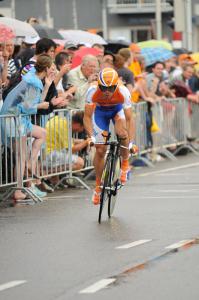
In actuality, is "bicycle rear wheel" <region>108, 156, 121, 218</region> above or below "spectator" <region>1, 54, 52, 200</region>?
below

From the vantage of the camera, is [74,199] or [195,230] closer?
[195,230]

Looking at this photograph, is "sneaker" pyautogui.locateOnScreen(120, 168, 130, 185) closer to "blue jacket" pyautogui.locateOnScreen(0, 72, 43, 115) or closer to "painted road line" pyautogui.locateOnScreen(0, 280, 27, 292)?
"blue jacket" pyautogui.locateOnScreen(0, 72, 43, 115)

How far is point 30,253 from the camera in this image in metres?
11.7

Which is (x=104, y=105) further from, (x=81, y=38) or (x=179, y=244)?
(x=81, y=38)

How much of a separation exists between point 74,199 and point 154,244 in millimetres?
5087

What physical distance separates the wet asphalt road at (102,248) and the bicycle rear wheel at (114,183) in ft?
0.52

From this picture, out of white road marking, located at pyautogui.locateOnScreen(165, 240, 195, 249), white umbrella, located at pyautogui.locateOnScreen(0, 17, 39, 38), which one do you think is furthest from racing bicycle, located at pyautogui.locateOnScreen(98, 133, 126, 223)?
white umbrella, located at pyautogui.locateOnScreen(0, 17, 39, 38)

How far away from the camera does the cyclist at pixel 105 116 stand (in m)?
15.1

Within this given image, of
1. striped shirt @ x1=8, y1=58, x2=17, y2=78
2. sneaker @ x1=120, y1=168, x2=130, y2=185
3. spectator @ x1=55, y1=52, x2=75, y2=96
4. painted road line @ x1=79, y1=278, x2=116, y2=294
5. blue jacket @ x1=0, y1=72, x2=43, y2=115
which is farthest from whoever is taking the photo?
spectator @ x1=55, y1=52, x2=75, y2=96

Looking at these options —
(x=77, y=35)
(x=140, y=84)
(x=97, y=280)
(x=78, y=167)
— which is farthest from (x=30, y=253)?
(x=77, y=35)

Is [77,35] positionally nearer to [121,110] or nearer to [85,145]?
[85,145]

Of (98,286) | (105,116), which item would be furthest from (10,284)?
(105,116)

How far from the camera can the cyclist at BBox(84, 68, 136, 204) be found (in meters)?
15.1

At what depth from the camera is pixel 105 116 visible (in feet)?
51.2
